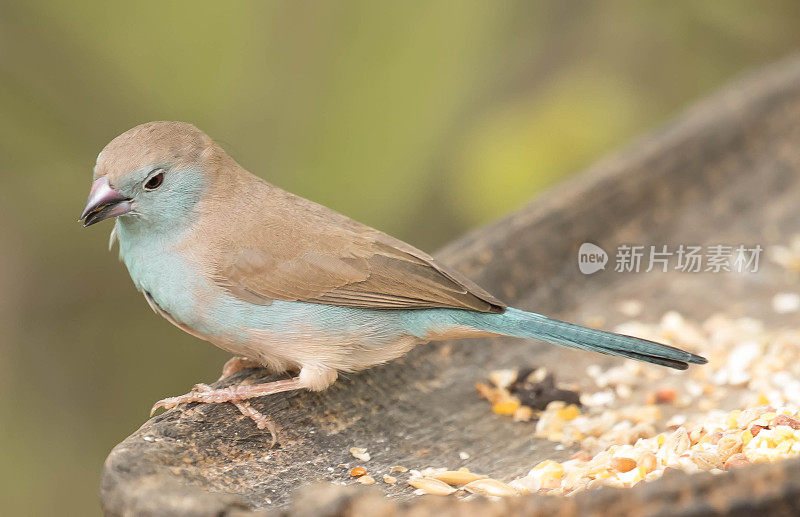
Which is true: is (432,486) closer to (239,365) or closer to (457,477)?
(457,477)

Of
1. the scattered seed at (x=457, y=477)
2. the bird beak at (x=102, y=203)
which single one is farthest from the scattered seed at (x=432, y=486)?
the bird beak at (x=102, y=203)

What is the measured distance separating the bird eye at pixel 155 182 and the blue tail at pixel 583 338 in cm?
117

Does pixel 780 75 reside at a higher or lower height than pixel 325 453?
higher

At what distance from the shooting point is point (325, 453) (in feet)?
10.0

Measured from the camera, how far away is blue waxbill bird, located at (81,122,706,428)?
10.2 feet

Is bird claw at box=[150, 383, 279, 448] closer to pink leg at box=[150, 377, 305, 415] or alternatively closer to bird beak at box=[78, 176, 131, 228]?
pink leg at box=[150, 377, 305, 415]

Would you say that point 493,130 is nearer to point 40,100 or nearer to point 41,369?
point 40,100

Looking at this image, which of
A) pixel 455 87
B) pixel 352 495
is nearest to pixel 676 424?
pixel 352 495

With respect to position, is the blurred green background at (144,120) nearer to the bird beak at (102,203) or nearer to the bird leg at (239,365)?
the bird leg at (239,365)

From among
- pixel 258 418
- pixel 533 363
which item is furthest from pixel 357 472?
pixel 533 363

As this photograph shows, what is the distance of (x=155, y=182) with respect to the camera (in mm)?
3146

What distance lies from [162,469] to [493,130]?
13.1 ft

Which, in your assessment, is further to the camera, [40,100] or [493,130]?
[493,130]

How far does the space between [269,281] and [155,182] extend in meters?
0.50
